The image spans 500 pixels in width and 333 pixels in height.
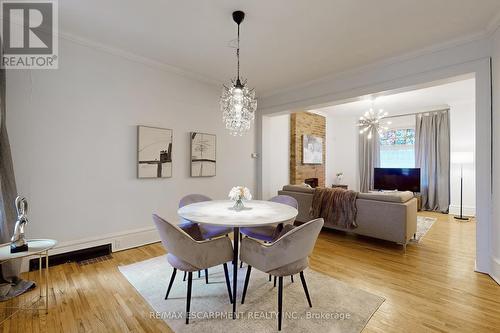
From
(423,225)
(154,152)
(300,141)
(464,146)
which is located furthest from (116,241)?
(464,146)

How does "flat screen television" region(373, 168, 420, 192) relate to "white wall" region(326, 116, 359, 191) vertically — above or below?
below

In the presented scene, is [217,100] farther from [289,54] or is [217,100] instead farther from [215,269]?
[215,269]

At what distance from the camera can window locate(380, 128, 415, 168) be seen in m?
6.64

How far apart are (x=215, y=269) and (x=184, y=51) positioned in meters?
2.97

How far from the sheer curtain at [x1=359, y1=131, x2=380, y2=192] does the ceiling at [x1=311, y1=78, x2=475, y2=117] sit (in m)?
0.91

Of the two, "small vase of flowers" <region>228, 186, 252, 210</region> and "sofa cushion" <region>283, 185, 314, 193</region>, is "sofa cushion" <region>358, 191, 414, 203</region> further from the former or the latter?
"small vase of flowers" <region>228, 186, 252, 210</region>

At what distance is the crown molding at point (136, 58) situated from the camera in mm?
2786

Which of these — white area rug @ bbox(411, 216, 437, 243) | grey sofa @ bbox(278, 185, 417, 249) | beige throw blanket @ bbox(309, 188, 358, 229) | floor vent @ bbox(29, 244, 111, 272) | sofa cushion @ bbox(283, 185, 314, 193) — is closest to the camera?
floor vent @ bbox(29, 244, 111, 272)

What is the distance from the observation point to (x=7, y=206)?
221cm

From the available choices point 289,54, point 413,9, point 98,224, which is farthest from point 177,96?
point 413,9

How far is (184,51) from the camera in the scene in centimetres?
315

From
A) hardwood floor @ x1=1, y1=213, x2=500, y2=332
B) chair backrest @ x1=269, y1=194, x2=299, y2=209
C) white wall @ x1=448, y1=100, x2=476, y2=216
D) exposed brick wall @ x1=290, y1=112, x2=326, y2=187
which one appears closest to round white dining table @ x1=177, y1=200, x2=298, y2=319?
chair backrest @ x1=269, y1=194, x2=299, y2=209

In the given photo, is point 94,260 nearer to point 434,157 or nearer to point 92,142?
point 92,142

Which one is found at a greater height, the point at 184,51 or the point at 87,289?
the point at 184,51
